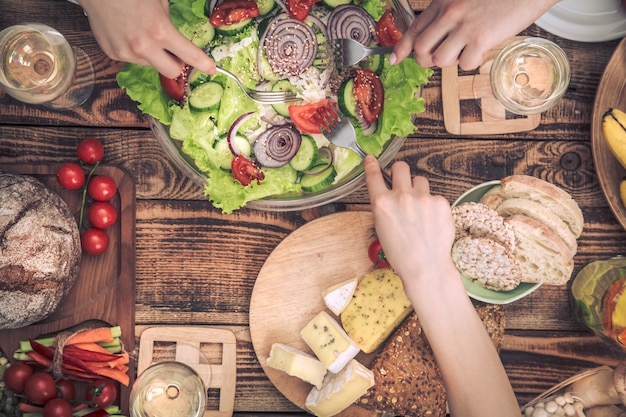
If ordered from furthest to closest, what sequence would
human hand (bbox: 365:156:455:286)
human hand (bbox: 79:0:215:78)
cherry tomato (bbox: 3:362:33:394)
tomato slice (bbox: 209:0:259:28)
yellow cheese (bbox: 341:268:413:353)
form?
yellow cheese (bbox: 341:268:413:353)
cherry tomato (bbox: 3:362:33:394)
tomato slice (bbox: 209:0:259:28)
human hand (bbox: 365:156:455:286)
human hand (bbox: 79:0:215:78)

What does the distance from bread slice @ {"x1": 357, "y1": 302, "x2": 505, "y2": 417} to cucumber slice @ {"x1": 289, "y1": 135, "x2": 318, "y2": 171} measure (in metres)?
0.64

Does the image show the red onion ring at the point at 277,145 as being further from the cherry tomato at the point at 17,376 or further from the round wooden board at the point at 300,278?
the cherry tomato at the point at 17,376

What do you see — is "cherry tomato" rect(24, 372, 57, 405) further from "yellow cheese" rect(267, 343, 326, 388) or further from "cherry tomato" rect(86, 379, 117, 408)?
"yellow cheese" rect(267, 343, 326, 388)

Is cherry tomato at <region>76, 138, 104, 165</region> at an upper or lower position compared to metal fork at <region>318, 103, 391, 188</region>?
lower

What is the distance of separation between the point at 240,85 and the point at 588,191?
1.29 m

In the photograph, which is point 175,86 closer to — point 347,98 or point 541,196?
point 347,98

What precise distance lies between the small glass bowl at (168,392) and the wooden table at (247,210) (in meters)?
0.19

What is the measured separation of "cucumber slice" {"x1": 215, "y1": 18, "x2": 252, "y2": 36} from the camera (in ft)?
6.08

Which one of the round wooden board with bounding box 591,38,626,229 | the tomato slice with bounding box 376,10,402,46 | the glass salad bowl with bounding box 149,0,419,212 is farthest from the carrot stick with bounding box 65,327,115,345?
the round wooden board with bounding box 591,38,626,229

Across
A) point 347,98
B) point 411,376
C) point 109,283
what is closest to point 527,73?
point 347,98

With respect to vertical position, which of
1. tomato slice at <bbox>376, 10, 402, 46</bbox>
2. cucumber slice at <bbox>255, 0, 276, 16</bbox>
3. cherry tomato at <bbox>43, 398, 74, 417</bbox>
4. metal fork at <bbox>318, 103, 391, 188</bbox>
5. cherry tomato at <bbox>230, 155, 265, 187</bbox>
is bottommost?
cherry tomato at <bbox>43, 398, 74, 417</bbox>

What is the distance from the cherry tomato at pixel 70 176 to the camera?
1.97 meters

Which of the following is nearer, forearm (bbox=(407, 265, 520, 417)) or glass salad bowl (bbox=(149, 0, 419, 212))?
forearm (bbox=(407, 265, 520, 417))

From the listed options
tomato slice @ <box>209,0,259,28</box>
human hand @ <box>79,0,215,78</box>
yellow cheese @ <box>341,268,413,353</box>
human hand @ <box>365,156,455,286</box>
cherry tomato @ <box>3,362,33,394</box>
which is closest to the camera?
human hand @ <box>79,0,215,78</box>
